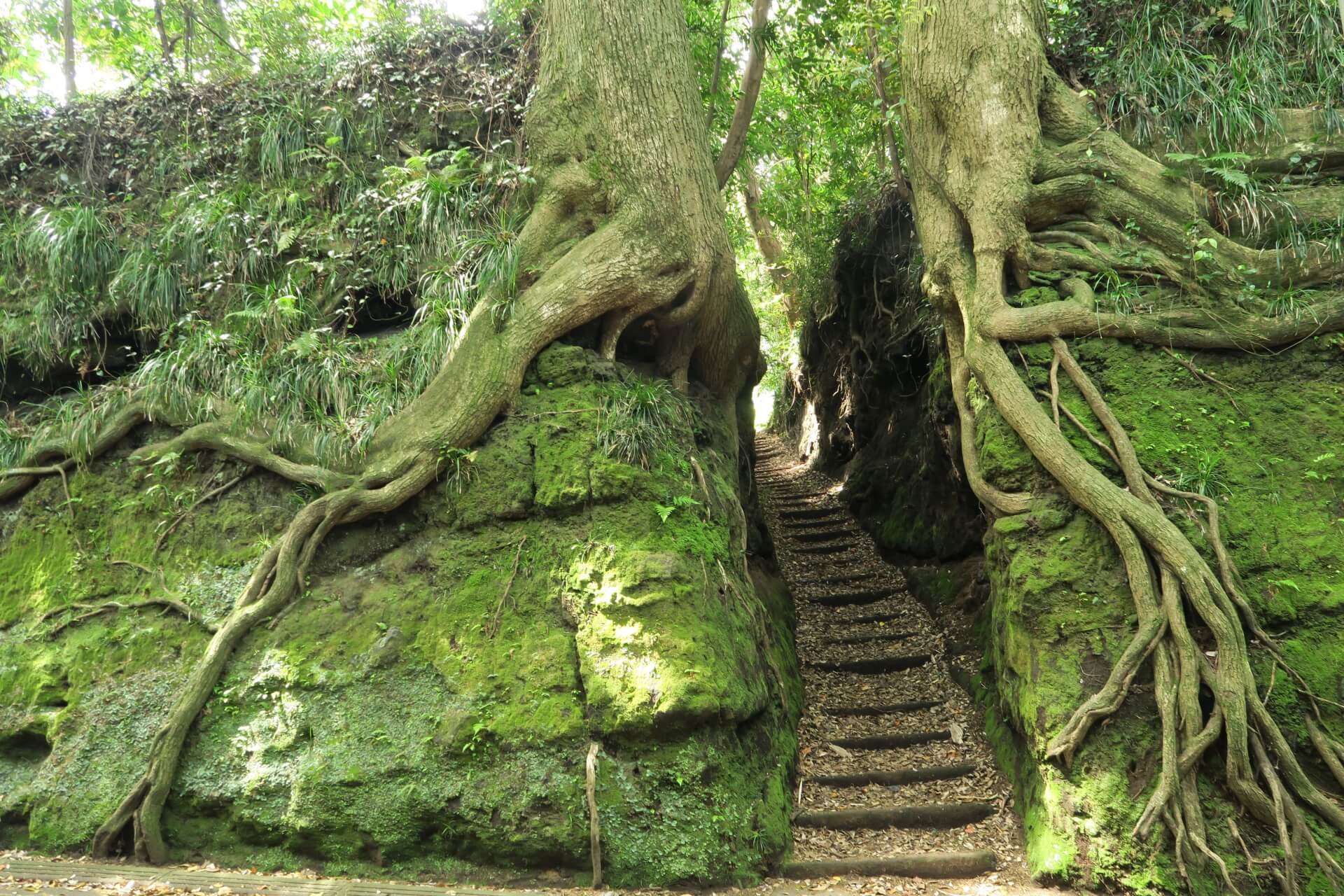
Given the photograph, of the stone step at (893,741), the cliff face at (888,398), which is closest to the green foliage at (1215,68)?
the cliff face at (888,398)

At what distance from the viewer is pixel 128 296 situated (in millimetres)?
7270

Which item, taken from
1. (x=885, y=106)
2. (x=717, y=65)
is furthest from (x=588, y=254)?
(x=885, y=106)

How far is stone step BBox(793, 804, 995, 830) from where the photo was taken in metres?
5.03

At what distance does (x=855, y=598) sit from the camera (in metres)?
8.12

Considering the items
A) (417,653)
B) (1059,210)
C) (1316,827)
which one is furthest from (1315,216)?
(417,653)

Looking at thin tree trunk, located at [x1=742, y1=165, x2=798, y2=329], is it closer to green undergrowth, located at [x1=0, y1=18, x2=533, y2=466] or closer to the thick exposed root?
green undergrowth, located at [x1=0, y1=18, x2=533, y2=466]

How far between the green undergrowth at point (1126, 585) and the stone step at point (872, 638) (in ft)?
4.42

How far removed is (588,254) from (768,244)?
31.3ft

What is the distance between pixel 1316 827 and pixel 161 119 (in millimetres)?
11014

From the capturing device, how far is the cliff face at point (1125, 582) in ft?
13.8

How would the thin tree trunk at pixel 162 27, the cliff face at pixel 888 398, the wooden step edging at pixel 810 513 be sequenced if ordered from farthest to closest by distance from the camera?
the thin tree trunk at pixel 162 27
the wooden step edging at pixel 810 513
the cliff face at pixel 888 398

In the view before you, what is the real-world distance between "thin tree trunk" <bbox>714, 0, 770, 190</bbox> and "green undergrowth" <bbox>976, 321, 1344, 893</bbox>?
14.5 feet

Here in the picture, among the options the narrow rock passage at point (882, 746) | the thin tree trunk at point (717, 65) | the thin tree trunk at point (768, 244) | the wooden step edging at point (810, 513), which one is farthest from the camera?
the thin tree trunk at point (768, 244)

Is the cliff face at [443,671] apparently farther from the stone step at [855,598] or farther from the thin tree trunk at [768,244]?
the thin tree trunk at [768,244]
